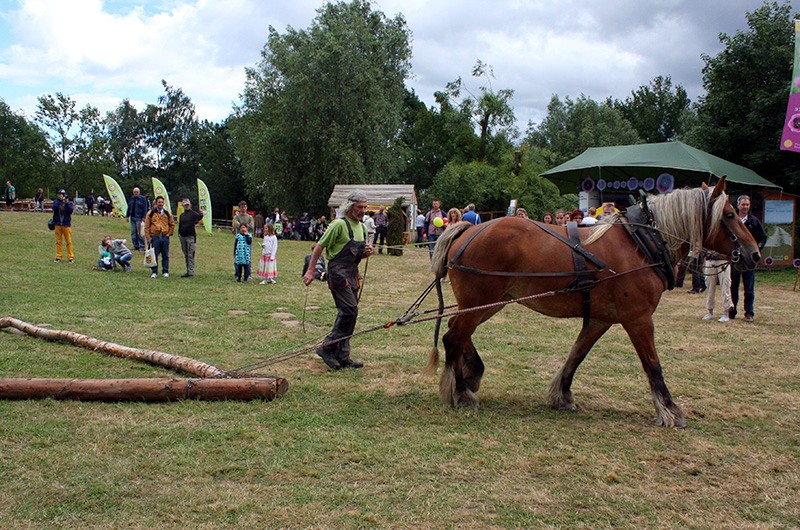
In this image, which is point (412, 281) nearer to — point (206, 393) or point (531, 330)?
point (531, 330)

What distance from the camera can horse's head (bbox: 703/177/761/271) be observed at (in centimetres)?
552

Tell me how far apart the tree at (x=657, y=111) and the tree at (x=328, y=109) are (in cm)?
3392

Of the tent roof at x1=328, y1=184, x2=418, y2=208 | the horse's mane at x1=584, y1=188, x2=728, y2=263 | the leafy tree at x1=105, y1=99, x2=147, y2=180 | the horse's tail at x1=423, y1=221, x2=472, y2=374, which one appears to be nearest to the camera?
the horse's mane at x1=584, y1=188, x2=728, y2=263

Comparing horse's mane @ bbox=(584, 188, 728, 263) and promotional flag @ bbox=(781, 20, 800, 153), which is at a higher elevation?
promotional flag @ bbox=(781, 20, 800, 153)

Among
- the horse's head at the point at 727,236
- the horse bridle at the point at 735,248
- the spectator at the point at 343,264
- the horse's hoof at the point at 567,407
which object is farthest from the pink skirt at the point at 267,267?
the horse bridle at the point at 735,248

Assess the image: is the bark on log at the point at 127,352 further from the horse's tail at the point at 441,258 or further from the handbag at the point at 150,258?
the handbag at the point at 150,258

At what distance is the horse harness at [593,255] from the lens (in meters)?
5.31

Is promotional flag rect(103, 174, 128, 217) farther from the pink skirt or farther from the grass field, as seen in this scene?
the grass field

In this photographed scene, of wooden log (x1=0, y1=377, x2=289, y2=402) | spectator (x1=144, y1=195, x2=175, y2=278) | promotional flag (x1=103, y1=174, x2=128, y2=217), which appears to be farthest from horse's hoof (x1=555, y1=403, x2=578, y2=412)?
promotional flag (x1=103, y1=174, x2=128, y2=217)

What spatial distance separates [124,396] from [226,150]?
59.1 metres

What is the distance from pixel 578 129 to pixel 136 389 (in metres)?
58.1

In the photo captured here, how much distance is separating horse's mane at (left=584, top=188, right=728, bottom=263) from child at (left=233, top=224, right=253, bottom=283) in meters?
10.5

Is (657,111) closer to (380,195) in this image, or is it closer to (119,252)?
(380,195)

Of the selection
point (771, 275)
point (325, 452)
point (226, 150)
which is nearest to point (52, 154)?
point (226, 150)
